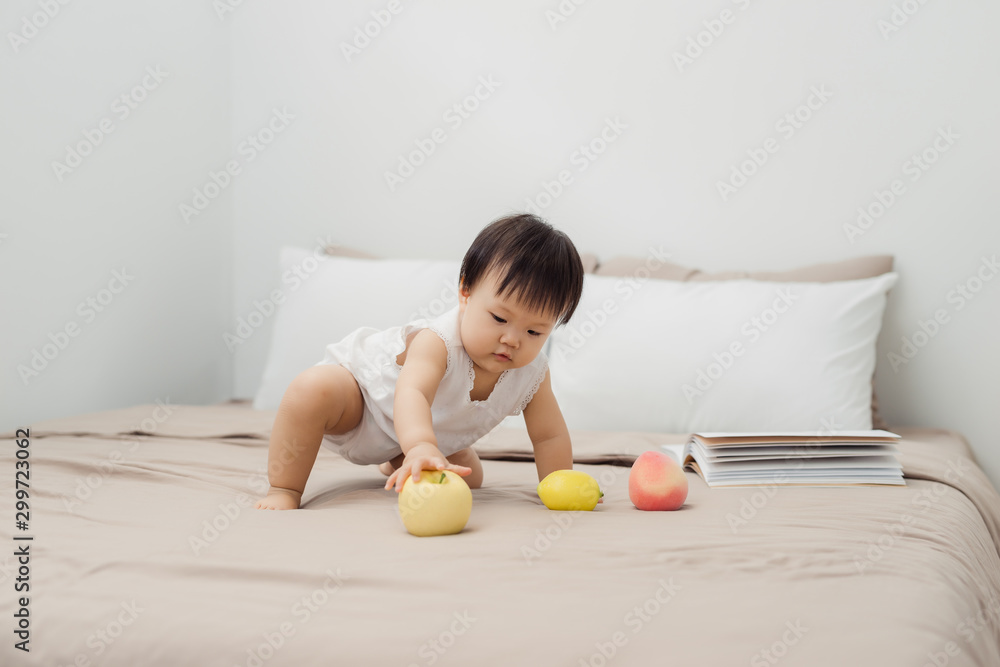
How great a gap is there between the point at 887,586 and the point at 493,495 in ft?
2.00

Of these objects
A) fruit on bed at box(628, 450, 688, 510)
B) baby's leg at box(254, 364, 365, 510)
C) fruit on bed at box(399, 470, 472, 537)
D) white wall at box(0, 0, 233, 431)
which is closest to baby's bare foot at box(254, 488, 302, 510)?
baby's leg at box(254, 364, 365, 510)

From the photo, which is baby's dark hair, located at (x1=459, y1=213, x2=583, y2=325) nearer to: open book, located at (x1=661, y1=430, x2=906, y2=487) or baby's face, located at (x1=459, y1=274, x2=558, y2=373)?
baby's face, located at (x1=459, y1=274, x2=558, y2=373)

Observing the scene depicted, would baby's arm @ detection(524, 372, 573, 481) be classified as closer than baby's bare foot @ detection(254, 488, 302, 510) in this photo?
No

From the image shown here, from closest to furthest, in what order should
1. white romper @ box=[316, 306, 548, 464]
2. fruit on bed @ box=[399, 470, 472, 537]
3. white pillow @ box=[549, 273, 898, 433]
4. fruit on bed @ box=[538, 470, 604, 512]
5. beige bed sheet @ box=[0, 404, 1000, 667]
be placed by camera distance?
beige bed sheet @ box=[0, 404, 1000, 667]
fruit on bed @ box=[399, 470, 472, 537]
fruit on bed @ box=[538, 470, 604, 512]
white romper @ box=[316, 306, 548, 464]
white pillow @ box=[549, 273, 898, 433]

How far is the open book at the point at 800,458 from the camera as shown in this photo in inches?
55.1

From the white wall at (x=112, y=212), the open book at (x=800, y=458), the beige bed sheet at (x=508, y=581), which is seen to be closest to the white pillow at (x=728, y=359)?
the open book at (x=800, y=458)

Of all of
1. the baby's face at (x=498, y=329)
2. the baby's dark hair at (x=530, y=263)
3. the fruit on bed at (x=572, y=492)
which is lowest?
the fruit on bed at (x=572, y=492)

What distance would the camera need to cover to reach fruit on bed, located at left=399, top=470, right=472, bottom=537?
971mm

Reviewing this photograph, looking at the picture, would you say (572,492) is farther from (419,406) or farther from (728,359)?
(728,359)

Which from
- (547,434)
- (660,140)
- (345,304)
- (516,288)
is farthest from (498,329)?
(660,140)

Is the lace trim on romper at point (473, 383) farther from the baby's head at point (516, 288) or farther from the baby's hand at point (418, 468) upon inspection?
the baby's hand at point (418, 468)

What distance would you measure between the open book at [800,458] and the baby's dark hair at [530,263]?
41cm

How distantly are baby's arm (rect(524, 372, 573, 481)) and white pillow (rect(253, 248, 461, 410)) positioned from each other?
32.6 inches

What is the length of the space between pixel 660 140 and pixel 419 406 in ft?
4.84
